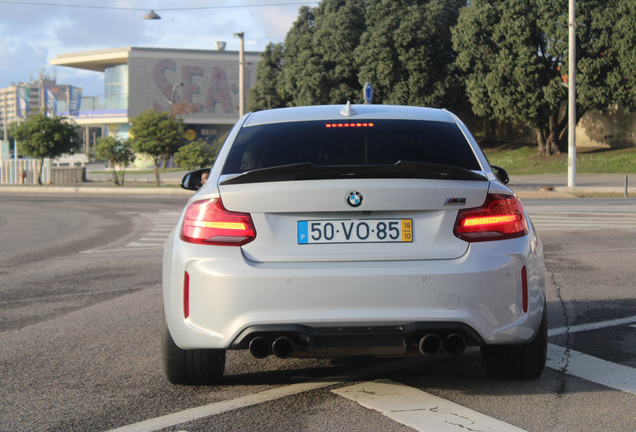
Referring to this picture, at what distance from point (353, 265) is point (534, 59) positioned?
38.3 metres

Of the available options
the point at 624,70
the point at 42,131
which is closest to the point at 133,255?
the point at 624,70

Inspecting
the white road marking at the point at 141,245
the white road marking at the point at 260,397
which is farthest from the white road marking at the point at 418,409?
the white road marking at the point at 141,245

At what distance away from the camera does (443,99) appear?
45906 mm

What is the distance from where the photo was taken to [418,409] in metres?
3.78

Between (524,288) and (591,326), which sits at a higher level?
(524,288)

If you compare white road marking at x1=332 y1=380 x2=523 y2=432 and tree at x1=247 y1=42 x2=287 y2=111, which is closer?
white road marking at x1=332 y1=380 x2=523 y2=432

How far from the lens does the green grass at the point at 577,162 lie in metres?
36.2

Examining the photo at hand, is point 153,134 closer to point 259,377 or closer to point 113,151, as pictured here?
point 113,151

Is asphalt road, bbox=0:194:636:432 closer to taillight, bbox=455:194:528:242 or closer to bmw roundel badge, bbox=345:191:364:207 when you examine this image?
taillight, bbox=455:194:528:242

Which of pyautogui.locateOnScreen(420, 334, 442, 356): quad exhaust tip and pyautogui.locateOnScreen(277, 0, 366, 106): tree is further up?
pyautogui.locateOnScreen(277, 0, 366, 106): tree

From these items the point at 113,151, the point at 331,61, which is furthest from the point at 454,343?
the point at 331,61

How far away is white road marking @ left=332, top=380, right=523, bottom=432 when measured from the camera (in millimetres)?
3502

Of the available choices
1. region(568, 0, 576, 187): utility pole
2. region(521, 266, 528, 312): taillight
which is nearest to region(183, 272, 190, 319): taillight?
region(521, 266, 528, 312): taillight

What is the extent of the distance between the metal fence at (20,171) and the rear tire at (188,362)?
50499 millimetres
